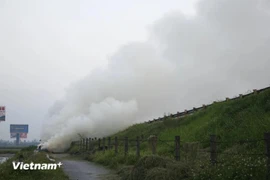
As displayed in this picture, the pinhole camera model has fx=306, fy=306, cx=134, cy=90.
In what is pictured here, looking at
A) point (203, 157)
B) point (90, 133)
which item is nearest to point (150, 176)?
point (203, 157)

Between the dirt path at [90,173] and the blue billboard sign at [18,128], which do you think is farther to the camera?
the blue billboard sign at [18,128]

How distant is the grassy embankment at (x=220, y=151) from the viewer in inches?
340

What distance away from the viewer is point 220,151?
13.0 meters

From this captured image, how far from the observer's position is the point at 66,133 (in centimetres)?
5169

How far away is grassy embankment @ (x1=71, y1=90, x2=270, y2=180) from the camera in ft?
28.3

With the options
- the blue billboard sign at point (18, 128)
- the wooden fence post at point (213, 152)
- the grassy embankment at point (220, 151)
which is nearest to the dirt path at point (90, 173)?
the grassy embankment at point (220, 151)

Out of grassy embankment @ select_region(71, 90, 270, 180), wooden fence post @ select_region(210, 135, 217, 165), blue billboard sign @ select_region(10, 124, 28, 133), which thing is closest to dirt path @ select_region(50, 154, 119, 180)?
grassy embankment @ select_region(71, 90, 270, 180)

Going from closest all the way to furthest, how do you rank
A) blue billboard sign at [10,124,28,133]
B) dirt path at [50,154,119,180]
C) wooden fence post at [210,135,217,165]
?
1. wooden fence post at [210,135,217,165]
2. dirt path at [50,154,119,180]
3. blue billboard sign at [10,124,28,133]

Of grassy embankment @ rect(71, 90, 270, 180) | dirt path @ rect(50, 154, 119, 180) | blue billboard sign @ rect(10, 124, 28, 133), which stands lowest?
dirt path @ rect(50, 154, 119, 180)

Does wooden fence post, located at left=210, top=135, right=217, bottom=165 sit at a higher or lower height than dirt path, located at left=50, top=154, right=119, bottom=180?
higher

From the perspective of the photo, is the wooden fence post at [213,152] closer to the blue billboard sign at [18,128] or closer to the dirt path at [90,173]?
the dirt path at [90,173]

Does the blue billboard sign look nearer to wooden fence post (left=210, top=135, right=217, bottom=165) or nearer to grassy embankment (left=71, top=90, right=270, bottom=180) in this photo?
grassy embankment (left=71, top=90, right=270, bottom=180)

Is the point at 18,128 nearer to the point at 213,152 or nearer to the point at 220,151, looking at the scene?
the point at 220,151

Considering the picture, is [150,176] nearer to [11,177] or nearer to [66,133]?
[11,177]
